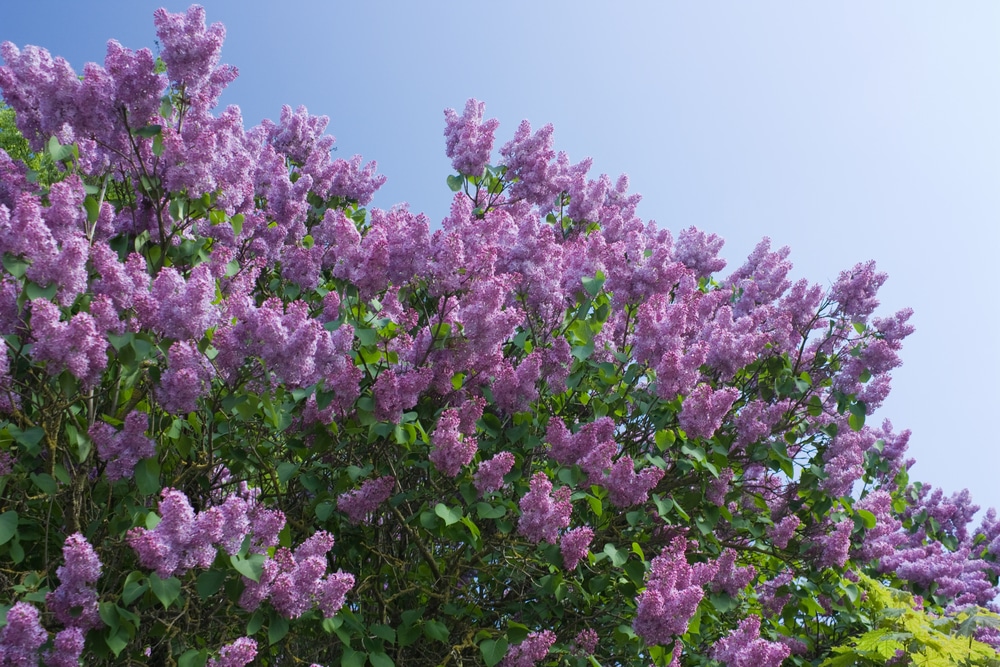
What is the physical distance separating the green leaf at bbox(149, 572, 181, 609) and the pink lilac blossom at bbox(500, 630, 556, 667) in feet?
4.93

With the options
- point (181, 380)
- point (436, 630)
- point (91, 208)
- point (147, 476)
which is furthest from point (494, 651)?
point (91, 208)

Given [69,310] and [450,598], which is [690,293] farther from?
[69,310]

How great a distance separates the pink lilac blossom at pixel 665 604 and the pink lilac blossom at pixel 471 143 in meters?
3.11

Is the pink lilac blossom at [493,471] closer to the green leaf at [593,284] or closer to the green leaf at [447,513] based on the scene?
the green leaf at [447,513]

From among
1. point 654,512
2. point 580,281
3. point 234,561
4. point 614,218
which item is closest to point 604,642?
point 654,512

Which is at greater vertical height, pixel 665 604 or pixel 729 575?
pixel 729 575

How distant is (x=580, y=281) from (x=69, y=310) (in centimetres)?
240

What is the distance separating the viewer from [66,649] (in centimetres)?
295

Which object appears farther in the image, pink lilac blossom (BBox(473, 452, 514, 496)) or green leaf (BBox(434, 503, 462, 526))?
pink lilac blossom (BBox(473, 452, 514, 496))

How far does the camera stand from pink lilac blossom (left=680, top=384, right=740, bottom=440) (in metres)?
4.07

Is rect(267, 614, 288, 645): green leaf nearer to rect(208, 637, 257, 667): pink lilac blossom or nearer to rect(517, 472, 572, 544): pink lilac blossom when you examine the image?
rect(208, 637, 257, 667): pink lilac blossom

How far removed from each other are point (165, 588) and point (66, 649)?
1.37 feet

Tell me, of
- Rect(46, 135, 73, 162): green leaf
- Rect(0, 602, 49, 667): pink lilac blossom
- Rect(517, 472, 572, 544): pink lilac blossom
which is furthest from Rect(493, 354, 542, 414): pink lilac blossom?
Rect(46, 135, 73, 162): green leaf

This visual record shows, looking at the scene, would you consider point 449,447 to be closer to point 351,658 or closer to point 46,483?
point 351,658
